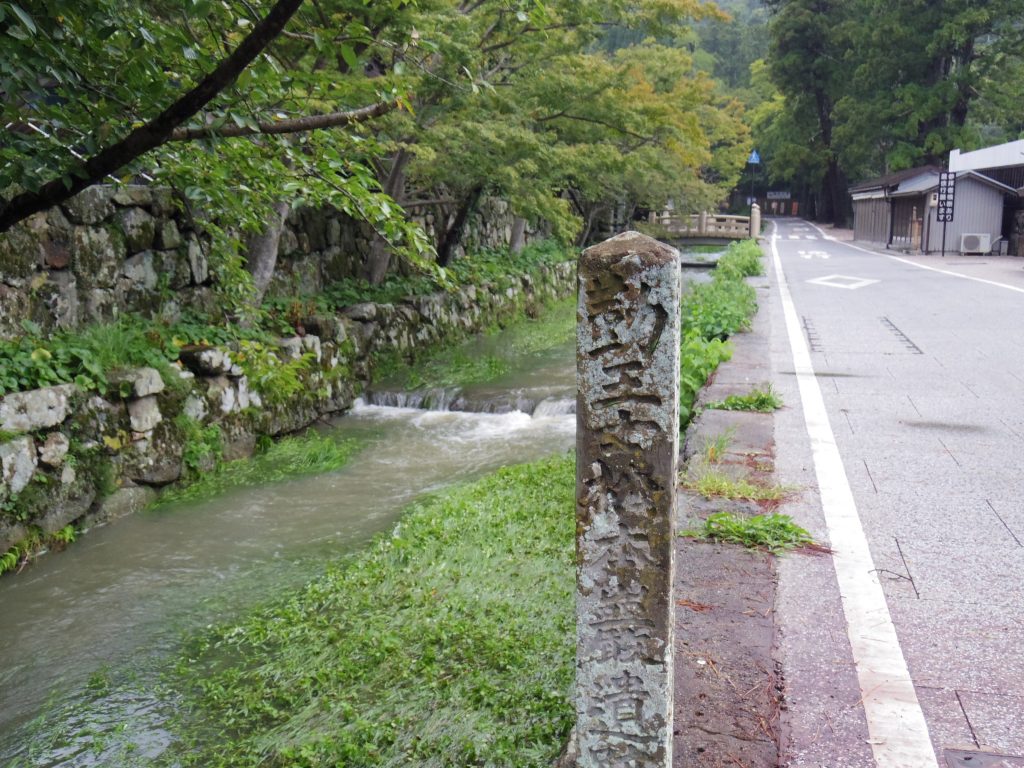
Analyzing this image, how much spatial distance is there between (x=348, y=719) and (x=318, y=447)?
5747mm

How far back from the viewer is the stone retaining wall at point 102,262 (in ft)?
26.7

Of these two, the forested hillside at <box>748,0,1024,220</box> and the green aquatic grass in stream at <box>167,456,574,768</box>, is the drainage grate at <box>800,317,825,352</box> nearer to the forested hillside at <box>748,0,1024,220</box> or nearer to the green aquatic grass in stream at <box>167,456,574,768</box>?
the green aquatic grass in stream at <box>167,456,574,768</box>

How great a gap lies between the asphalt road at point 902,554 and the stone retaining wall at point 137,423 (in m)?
3.42

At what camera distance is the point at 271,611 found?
5457 mm

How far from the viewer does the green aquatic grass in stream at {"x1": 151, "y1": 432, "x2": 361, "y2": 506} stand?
8438 mm

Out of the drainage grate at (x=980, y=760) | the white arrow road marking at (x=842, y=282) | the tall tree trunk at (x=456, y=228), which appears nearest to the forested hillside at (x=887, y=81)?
the white arrow road marking at (x=842, y=282)

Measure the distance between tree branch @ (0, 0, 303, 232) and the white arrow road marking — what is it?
17721 mm

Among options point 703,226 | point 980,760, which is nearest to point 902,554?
point 980,760

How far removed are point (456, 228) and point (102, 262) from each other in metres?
9.55

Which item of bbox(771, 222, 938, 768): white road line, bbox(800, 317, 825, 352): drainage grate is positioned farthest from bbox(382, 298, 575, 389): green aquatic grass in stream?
bbox(771, 222, 938, 768): white road line

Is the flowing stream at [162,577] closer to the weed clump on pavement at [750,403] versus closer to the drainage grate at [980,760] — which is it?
the weed clump on pavement at [750,403]

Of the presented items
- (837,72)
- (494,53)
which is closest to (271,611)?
(494,53)

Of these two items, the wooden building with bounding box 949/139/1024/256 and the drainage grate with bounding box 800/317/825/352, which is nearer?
the drainage grate with bounding box 800/317/825/352

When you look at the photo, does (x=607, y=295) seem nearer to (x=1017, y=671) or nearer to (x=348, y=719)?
(x=1017, y=671)
